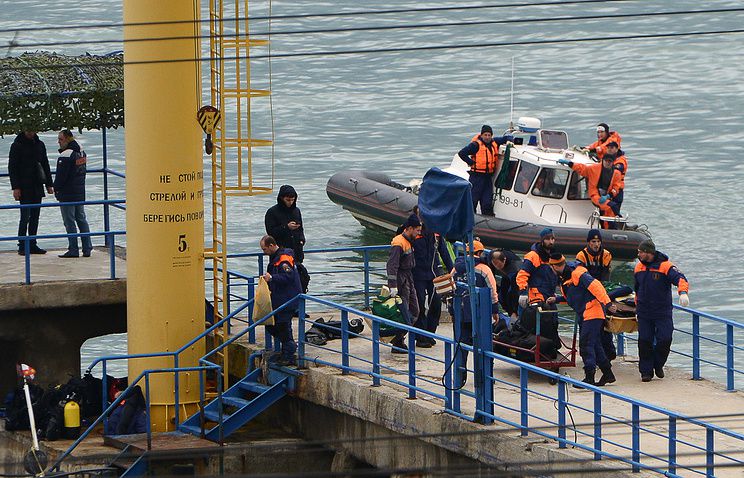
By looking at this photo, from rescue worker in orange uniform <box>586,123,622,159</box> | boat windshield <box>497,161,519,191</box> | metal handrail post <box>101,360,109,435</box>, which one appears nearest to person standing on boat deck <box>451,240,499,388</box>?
metal handrail post <box>101,360,109,435</box>

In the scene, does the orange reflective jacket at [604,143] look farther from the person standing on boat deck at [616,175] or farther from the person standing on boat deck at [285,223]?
the person standing on boat deck at [285,223]

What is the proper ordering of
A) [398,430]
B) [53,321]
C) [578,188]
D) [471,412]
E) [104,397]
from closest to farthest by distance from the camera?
1. [471,412]
2. [398,430]
3. [104,397]
4. [53,321]
5. [578,188]

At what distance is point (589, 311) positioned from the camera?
15.3m

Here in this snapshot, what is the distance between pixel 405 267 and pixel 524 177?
12.8 metres

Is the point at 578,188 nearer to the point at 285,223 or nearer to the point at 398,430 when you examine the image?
the point at 285,223

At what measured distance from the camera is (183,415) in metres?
16.5

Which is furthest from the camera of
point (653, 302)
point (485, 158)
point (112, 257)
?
point (485, 158)

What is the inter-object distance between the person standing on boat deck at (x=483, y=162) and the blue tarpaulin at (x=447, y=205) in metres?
12.1

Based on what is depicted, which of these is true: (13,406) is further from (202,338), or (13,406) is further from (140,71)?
(140,71)

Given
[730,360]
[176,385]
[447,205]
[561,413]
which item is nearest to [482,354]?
[561,413]


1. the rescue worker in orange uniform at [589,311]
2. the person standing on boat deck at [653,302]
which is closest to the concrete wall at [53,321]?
the rescue worker in orange uniform at [589,311]

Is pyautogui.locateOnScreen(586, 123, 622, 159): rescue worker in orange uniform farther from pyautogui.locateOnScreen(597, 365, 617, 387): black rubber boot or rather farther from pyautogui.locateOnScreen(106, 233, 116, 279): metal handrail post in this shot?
pyautogui.locateOnScreen(597, 365, 617, 387): black rubber boot

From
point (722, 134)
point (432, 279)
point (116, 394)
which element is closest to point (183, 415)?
point (116, 394)

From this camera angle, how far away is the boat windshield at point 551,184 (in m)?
28.9
